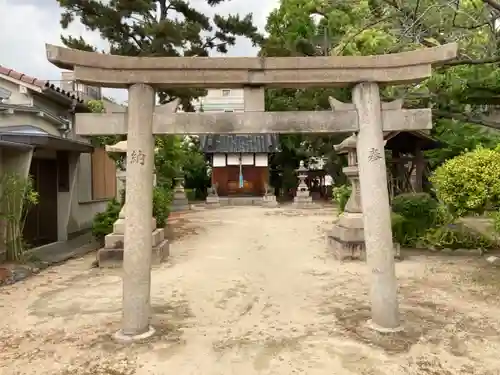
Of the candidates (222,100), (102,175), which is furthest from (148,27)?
(222,100)

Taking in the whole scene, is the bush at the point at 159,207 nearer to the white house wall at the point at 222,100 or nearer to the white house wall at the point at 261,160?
the white house wall at the point at 261,160

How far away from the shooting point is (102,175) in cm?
1573

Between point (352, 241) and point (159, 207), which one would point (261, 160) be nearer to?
point (159, 207)

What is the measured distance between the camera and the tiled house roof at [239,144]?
28828 mm

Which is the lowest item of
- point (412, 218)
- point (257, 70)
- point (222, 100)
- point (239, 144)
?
point (412, 218)

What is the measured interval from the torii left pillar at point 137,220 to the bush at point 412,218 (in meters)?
7.37

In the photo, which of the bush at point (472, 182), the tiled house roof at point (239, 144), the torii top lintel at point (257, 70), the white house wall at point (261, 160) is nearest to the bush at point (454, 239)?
the bush at point (472, 182)

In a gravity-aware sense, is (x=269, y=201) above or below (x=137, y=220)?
below

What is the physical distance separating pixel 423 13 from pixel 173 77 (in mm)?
5272

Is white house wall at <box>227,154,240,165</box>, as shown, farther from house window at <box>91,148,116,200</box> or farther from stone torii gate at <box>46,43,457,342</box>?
stone torii gate at <box>46,43,457,342</box>

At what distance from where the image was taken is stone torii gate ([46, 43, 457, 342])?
5.06 meters

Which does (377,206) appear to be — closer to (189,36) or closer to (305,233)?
(305,233)

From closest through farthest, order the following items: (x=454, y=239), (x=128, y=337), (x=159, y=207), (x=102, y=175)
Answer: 1. (x=128, y=337)
2. (x=454, y=239)
3. (x=159, y=207)
4. (x=102, y=175)

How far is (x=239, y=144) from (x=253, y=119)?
24434mm
